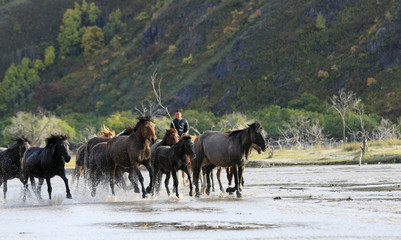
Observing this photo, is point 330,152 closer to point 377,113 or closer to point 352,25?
point 377,113

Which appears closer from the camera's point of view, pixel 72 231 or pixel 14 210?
pixel 72 231

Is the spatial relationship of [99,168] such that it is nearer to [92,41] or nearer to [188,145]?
[188,145]

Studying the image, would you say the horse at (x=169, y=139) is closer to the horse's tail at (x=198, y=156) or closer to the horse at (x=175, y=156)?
the horse's tail at (x=198, y=156)

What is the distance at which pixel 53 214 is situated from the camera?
16.1m

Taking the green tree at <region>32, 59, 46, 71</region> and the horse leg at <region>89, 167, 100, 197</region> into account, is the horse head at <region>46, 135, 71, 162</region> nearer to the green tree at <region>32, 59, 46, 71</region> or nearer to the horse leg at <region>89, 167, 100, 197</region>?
the horse leg at <region>89, 167, 100, 197</region>

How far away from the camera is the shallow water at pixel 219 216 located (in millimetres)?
11836

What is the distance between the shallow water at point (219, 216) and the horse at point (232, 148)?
2.72ft

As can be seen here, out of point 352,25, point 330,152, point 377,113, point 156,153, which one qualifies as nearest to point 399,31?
point 352,25

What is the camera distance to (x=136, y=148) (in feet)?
66.2

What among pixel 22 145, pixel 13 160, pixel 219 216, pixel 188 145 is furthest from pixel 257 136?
pixel 13 160

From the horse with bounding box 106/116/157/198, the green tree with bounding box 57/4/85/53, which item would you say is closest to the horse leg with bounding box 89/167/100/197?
the horse with bounding box 106/116/157/198

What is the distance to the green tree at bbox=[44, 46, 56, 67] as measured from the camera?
162875 mm

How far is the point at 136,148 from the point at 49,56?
14624 centimetres

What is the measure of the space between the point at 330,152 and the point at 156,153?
35.1 m
